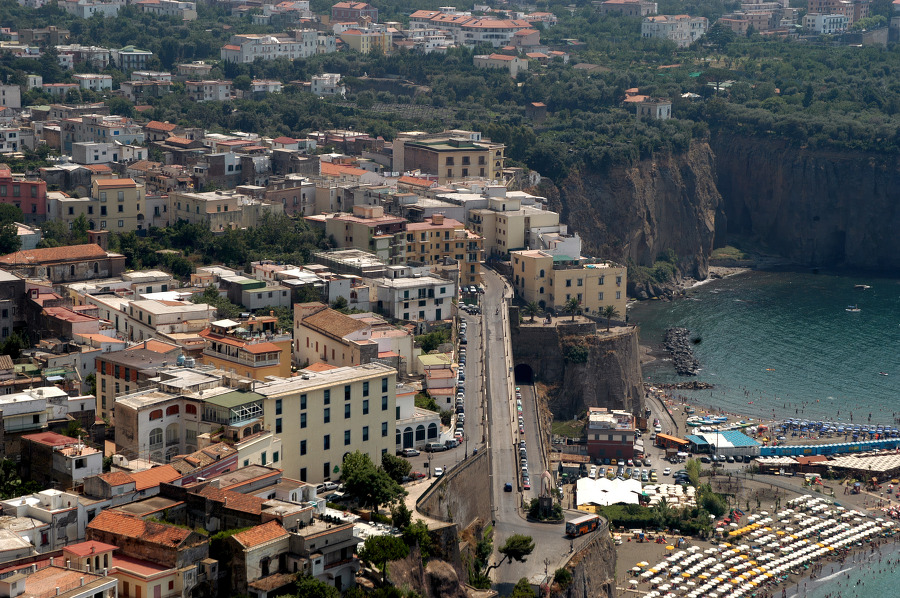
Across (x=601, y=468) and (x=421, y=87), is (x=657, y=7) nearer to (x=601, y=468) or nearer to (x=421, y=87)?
(x=421, y=87)

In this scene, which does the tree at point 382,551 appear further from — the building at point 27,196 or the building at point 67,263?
the building at point 27,196

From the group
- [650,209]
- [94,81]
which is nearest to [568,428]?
[650,209]

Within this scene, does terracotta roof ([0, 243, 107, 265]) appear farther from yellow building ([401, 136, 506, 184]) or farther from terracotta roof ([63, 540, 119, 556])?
yellow building ([401, 136, 506, 184])

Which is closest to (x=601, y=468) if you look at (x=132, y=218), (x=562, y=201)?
(x=132, y=218)

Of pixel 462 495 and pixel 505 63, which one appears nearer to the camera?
pixel 462 495

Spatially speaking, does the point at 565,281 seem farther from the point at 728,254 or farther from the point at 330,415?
the point at 728,254

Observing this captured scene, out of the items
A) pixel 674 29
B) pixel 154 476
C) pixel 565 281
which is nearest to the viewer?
pixel 154 476

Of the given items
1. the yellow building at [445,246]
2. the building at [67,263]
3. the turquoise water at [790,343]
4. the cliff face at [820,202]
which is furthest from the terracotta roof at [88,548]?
the cliff face at [820,202]
